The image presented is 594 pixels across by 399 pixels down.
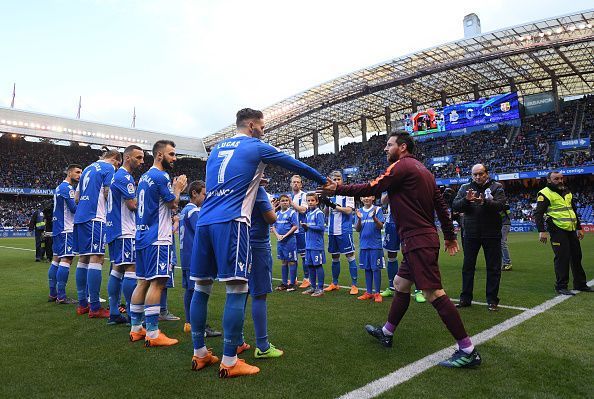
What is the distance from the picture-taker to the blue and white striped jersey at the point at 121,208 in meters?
4.94

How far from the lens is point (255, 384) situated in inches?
121

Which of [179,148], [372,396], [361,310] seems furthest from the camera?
[179,148]

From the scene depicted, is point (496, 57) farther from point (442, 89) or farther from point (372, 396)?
point (372, 396)

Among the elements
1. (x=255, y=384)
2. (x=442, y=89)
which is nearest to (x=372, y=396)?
(x=255, y=384)

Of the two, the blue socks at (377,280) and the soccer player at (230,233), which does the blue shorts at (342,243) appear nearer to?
the blue socks at (377,280)

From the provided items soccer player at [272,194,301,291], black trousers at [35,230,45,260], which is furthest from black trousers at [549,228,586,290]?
black trousers at [35,230,45,260]

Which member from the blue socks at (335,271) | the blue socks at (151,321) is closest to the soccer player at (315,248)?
the blue socks at (335,271)

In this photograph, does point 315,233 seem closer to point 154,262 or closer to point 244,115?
point 154,262

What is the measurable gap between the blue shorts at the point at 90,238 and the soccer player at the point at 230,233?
10.1 feet

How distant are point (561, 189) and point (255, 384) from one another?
6.50 metres

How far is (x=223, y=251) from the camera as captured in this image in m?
3.28

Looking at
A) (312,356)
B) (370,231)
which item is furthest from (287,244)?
(312,356)

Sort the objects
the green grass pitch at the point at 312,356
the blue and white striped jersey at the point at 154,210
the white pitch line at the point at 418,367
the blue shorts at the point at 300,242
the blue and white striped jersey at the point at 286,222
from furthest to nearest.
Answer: the blue shorts at the point at 300,242
the blue and white striped jersey at the point at 286,222
the blue and white striped jersey at the point at 154,210
the green grass pitch at the point at 312,356
the white pitch line at the point at 418,367

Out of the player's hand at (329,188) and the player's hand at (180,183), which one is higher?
the player's hand at (180,183)
